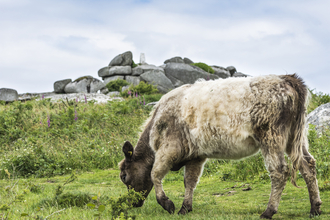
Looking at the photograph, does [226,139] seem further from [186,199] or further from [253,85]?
[186,199]

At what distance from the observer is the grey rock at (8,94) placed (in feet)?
76.9

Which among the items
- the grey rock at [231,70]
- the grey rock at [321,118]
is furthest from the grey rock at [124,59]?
the grey rock at [321,118]

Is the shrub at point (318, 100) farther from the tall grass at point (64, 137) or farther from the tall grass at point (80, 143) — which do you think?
the tall grass at point (64, 137)

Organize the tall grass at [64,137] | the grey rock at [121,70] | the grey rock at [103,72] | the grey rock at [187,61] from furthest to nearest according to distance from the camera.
Result: the grey rock at [187,61] < the grey rock at [103,72] < the grey rock at [121,70] < the tall grass at [64,137]

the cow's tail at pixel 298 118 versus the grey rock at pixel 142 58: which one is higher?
the grey rock at pixel 142 58

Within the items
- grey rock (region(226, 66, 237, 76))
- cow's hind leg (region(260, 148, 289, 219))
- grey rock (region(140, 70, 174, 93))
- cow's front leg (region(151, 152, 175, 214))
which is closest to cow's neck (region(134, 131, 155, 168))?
cow's front leg (region(151, 152, 175, 214))

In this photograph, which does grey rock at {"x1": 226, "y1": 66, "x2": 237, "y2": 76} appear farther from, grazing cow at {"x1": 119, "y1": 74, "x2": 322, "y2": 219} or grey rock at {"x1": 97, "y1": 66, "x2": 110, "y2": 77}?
grazing cow at {"x1": 119, "y1": 74, "x2": 322, "y2": 219}

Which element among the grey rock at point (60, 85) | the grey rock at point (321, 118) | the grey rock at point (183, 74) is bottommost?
the grey rock at point (321, 118)

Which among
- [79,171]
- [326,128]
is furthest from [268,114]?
[79,171]

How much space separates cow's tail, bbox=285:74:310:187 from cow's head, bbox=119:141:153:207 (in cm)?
229

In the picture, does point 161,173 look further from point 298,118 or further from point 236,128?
point 298,118

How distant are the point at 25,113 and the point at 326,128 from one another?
41.6 feet

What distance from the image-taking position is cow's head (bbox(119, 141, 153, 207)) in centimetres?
523

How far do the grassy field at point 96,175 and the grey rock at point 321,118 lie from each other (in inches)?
16.2
